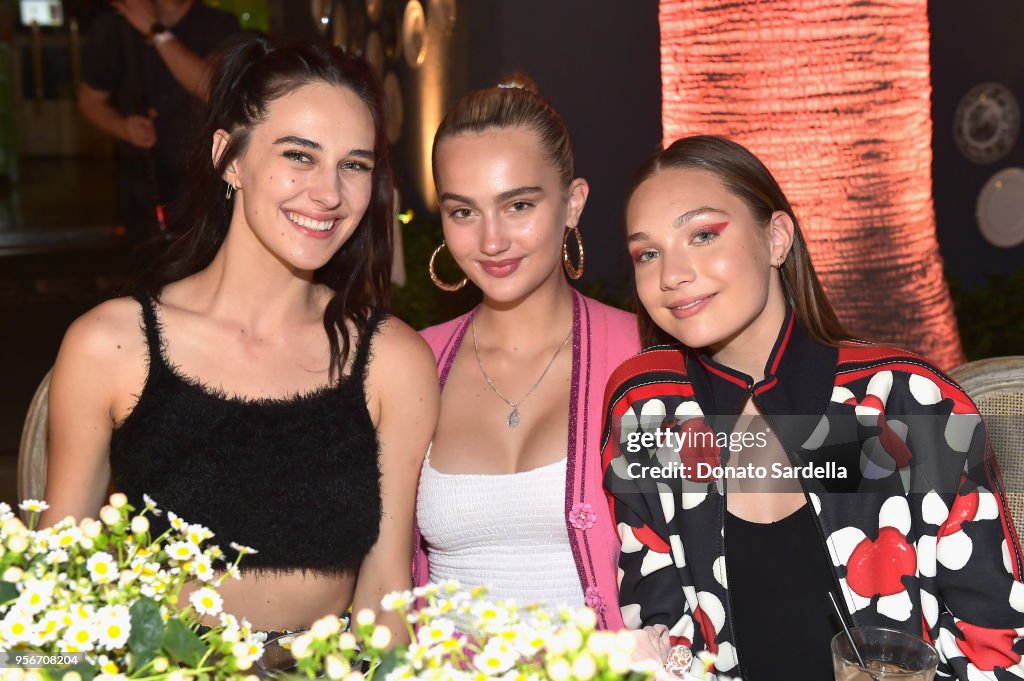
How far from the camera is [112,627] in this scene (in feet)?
3.32

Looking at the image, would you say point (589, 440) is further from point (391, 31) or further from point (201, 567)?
point (391, 31)

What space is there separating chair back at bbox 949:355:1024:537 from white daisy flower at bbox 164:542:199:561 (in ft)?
4.64

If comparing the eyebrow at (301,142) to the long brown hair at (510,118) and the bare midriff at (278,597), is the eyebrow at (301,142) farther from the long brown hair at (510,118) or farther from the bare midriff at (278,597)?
the bare midriff at (278,597)

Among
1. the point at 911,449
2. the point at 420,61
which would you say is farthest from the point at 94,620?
the point at 420,61

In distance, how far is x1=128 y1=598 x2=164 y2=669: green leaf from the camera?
1.02 metres

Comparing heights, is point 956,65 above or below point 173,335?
above

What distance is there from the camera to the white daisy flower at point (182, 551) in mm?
1131

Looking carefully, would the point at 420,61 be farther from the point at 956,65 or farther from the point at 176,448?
the point at 176,448

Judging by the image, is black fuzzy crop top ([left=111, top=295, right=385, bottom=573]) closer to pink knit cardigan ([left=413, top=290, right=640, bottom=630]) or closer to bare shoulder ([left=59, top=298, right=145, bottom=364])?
bare shoulder ([left=59, top=298, right=145, bottom=364])

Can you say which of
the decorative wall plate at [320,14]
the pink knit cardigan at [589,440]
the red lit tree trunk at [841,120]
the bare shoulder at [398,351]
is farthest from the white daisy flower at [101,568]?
the decorative wall plate at [320,14]

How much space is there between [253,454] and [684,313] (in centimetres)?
88

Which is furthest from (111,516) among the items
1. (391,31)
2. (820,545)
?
(391,31)

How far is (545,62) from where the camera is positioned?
543cm

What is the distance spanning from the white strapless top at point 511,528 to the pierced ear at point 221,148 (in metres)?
0.77
